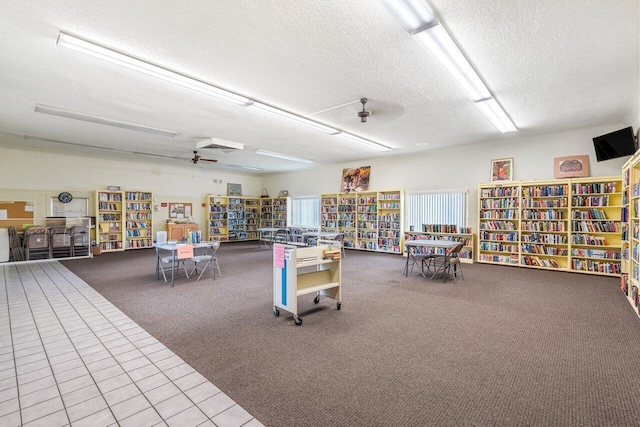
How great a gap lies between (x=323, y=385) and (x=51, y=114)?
261 inches

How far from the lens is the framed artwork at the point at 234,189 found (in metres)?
13.6

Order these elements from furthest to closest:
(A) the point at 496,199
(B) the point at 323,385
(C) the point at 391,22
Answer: (A) the point at 496,199 < (C) the point at 391,22 < (B) the point at 323,385

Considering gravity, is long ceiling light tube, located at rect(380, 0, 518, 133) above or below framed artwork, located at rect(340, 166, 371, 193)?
above

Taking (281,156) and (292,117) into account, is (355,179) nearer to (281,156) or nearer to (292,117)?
(281,156)

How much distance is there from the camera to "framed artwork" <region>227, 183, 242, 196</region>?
44.7 ft

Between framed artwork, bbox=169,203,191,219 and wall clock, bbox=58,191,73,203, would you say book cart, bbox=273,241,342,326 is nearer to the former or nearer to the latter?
wall clock, bbox=58,191,73,203

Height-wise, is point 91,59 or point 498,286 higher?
point 91,59

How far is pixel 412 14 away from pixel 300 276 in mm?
3270

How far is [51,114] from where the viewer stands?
5.37 metres

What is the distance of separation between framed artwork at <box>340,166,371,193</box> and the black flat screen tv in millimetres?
5947

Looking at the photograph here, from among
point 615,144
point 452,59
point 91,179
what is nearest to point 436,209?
point 615,144

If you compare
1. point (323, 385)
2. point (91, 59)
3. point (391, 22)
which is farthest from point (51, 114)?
point (323, 385)

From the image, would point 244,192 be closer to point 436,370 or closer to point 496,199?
point 496,199

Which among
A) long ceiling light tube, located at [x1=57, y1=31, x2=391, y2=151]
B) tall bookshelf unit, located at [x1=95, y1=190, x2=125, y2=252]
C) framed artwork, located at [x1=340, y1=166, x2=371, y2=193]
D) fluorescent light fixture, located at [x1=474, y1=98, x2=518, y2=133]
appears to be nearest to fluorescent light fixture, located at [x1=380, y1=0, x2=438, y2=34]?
fluorescent light fixture, located at [x1=474, y1=98, x2=518, y2=133]
